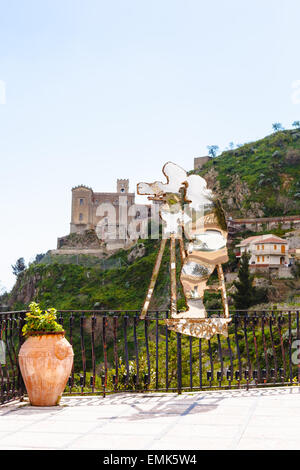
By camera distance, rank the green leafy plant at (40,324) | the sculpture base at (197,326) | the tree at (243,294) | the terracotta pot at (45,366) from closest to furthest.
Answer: the terracotta pot at (45,366) < the green leafy plant at (40,324) < the sculpture base at (197,326) < the tree at (243,294)

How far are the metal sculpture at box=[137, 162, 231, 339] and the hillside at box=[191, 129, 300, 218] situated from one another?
59615mm

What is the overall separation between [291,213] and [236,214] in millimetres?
7439

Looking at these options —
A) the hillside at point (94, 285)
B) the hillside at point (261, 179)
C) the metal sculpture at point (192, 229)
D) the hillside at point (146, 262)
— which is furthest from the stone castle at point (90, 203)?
the metal sculpture at point (192, 229)

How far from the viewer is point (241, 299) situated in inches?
1681

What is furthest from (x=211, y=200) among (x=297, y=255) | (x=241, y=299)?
(x=297, y=255)

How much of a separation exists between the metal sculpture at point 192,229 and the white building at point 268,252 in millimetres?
46162

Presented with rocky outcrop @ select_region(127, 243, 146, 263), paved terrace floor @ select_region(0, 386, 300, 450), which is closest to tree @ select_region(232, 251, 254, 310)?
rocky outcrop @ select_region(127, 243, 146, 263)

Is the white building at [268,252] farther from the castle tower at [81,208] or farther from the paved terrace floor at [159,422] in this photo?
the paved terrace floor at [159,422]

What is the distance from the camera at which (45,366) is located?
229 inches

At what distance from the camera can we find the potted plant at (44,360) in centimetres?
582

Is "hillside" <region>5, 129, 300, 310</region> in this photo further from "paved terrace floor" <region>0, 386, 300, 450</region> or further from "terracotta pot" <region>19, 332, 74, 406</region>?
"terracotta pot" <region>19, 332, 74, 406</region>
